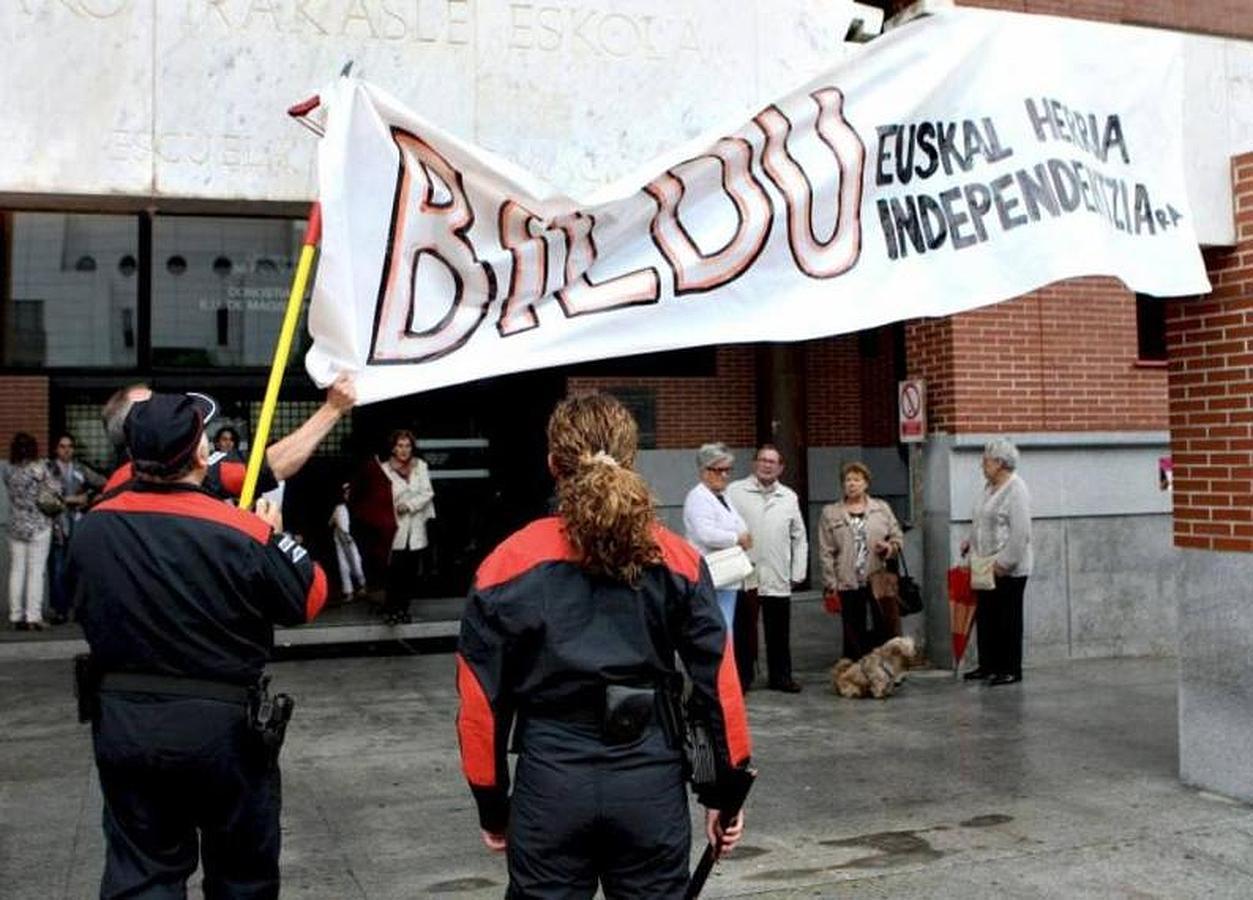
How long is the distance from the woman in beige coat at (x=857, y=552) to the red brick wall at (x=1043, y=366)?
4.45ft

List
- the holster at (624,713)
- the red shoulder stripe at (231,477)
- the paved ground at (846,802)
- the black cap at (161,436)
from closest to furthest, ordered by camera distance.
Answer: the holster at (624,713), the black cap at (161,436), the red shoulder stripe at (231,477), the paved ground at (846,802)

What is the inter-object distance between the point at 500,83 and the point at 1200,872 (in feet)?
15.0

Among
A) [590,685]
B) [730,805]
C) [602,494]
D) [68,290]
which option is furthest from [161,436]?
[68,290]

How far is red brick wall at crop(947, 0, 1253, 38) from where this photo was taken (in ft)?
37.7

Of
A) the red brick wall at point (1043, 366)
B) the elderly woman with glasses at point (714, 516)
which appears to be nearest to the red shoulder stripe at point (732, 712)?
the elderly woman with glasses at point (714, 516)

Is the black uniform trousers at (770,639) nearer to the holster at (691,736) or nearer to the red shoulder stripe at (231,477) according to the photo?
the red shoulder stripe at (231,477)

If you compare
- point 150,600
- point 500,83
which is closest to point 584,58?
point 500,83

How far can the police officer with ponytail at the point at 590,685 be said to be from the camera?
3.23 m

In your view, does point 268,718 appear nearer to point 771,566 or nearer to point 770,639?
point 771,566

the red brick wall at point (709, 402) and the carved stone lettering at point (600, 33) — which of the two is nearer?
the carved stone lettering at point (600, 33)

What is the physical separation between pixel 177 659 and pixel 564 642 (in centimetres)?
120

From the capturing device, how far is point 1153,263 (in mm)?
6016

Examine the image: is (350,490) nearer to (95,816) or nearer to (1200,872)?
(95,816)

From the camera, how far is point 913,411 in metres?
11.0
